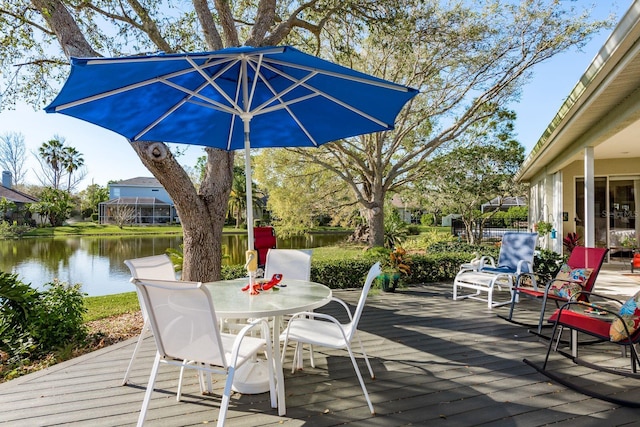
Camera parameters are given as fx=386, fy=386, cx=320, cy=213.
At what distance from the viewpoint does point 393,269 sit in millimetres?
6727

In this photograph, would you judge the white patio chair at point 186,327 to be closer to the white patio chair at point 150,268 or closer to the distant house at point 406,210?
the white patio chair at point 150,268

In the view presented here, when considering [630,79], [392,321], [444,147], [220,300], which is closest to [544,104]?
[444,147]

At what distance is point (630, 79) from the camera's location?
407cm

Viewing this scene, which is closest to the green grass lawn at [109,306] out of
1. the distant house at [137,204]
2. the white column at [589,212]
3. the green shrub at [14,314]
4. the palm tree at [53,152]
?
the green shrub at [14,314]

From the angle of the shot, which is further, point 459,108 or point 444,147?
point 444,147

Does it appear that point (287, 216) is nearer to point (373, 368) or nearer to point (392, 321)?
point (392, 321)

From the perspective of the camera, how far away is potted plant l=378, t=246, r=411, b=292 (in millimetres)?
6555

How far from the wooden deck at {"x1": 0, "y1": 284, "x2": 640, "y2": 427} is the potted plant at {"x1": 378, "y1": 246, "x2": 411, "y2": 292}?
8.15 feet

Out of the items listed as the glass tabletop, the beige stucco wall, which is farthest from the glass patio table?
the beige stucco wall

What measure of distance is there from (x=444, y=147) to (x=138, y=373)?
35.6ft

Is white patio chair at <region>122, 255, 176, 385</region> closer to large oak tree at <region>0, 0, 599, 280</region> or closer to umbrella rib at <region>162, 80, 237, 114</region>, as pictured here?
umbrella rib at <region>162, 80, 237, 114</region>

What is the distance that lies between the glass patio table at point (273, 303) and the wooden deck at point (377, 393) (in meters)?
0.23

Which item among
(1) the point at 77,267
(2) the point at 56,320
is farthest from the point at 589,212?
(1) the point at 77,267

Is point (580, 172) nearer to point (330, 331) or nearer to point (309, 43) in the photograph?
point (309, 43)
